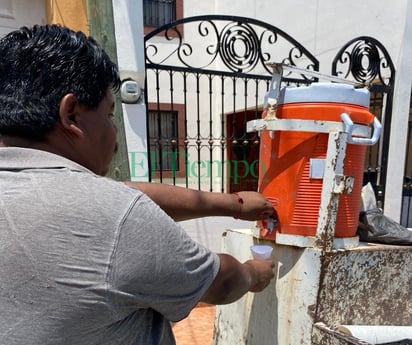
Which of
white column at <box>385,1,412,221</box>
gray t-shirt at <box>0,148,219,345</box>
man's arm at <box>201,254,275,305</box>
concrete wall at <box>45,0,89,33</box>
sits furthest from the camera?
white column at <box>385,1,412,221</box>

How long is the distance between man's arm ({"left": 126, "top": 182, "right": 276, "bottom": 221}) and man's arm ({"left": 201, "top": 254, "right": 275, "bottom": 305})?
29 cm

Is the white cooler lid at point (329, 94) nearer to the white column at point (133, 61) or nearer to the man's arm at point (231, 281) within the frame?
the man's arm at point (231, 281)

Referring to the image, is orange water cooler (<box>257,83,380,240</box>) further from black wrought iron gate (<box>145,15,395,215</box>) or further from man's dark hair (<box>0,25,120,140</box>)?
man's dark hair (<box>0,25,120,140</box>)

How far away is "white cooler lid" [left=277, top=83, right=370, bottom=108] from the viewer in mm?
1348

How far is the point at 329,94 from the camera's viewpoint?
135 centimetres

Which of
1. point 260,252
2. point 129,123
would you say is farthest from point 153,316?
point 129,123

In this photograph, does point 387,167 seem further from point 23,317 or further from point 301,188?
point 23,317

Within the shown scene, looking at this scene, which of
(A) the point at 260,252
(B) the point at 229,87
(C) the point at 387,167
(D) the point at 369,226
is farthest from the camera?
(B) the point at 229,87

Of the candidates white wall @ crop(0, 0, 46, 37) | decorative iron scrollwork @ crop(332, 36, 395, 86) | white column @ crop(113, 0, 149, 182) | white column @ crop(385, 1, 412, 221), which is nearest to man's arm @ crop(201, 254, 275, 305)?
white column @ crop(113, 0, 149, 182)

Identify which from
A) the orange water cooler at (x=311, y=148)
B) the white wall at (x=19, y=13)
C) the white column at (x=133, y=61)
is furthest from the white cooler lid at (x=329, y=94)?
the white wall at (x=19, y=13)

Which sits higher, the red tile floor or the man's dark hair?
the man's dark hair

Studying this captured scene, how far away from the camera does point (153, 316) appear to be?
865 millimetres

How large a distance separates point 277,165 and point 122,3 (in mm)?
2487

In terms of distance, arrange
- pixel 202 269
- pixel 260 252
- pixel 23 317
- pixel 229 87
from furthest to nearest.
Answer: pixel 229 87 → pixel 260 252 → pixel 202 269 → pixel 23 317
